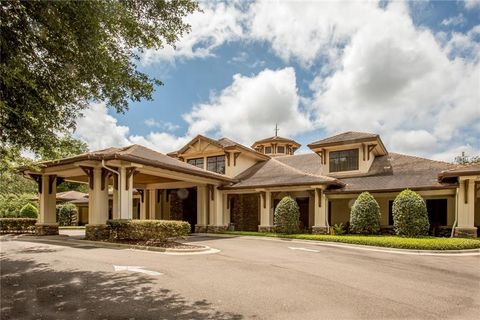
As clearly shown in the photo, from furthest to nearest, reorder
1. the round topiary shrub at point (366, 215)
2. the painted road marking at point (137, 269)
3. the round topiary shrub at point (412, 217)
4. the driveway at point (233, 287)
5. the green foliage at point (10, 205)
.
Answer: the green foliage at point (10, 205), the round topiary shrub at point (366, 215), the round topiary shrub at point (412, 217), the painted road marking at point (137, 269), the driveway at point (233, 287)

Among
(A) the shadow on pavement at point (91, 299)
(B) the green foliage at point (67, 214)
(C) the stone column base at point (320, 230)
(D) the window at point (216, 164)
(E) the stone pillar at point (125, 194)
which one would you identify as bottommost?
(B) the green foliage at point (67, 214)

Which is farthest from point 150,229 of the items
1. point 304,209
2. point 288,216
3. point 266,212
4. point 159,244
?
point 304,209

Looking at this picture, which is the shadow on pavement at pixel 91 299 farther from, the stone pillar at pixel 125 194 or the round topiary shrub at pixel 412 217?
the round topiary shrub at pixel 412 217

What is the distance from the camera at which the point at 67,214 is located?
1427 inches

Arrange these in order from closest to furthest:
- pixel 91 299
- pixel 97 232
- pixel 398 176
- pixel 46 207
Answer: pixel 91 299, pixel 97 232, pixel 46 207, pixel 398 176

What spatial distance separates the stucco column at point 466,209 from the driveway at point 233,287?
6578mm

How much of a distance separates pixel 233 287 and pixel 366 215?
45.7 feet

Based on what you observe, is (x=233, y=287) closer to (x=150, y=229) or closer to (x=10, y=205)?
(x=150, y=229)

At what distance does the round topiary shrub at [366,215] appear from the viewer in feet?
64.7

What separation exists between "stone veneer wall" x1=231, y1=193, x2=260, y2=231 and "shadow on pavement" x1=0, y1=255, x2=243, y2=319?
1867 cm

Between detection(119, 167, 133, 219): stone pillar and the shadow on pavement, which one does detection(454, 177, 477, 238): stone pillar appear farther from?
detection(119, 167, 133, 219): stone pillar

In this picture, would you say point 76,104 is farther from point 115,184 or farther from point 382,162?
point 382,162

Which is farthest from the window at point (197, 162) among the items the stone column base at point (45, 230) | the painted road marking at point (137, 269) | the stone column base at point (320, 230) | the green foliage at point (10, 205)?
the green foliage at point (10, 205)

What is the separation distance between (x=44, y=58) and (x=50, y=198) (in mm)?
17240
